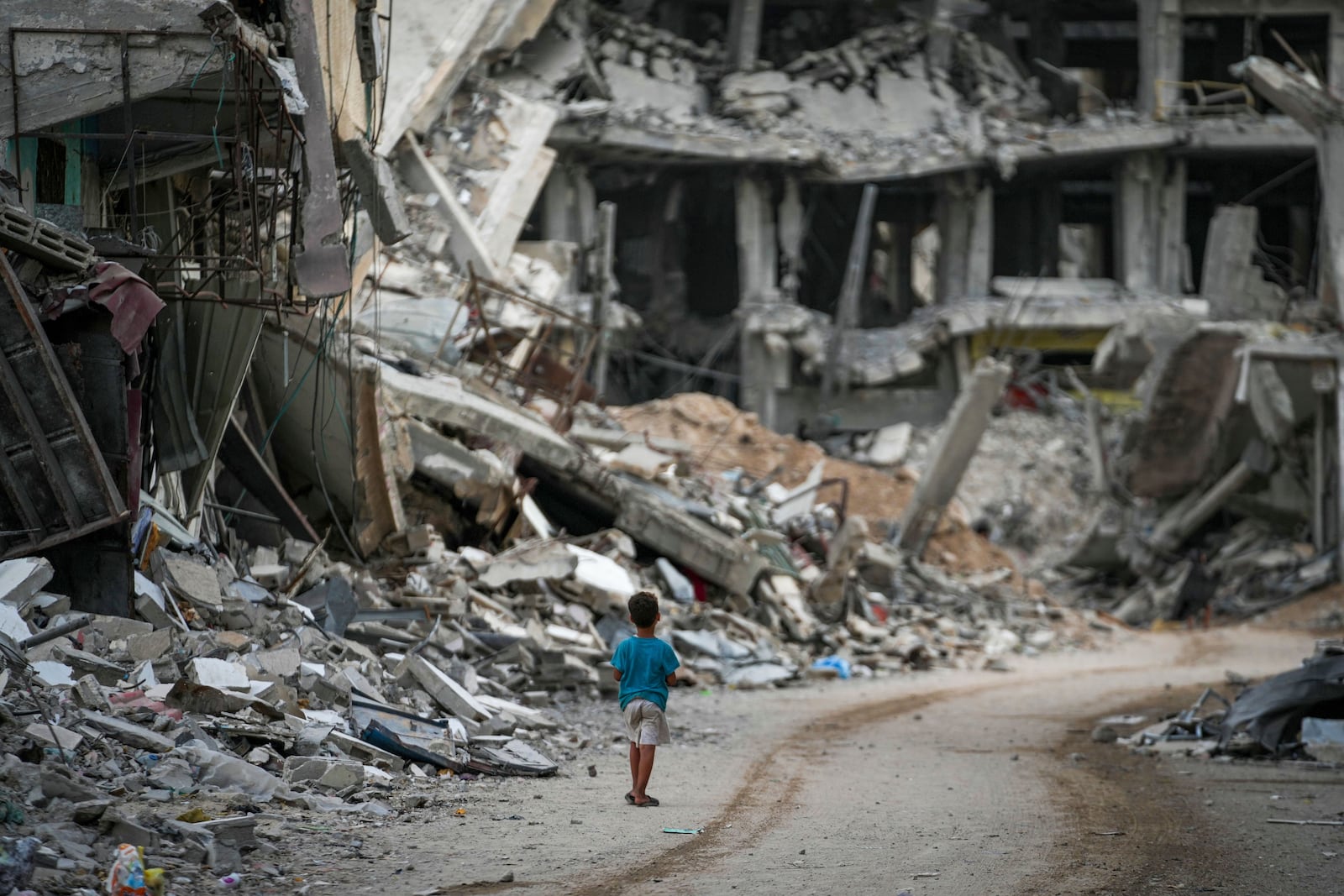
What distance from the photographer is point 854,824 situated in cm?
709

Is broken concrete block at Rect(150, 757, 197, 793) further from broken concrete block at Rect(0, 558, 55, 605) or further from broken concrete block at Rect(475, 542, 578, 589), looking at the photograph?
broken concrete block at Rect(475, 542, 578, 589)

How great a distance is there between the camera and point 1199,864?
620cm

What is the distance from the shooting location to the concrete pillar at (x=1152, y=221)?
116 feet

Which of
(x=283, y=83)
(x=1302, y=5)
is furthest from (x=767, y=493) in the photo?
(x=1302, y=5)

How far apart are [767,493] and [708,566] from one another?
5.76m

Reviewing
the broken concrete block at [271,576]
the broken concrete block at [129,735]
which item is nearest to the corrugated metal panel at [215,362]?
the broken concrete block at [271,576]

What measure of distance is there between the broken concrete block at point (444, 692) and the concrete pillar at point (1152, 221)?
2895cm

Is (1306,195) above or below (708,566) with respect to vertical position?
above

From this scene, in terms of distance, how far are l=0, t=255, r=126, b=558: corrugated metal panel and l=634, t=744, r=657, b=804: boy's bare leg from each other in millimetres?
2855

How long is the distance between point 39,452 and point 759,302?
1071 inches

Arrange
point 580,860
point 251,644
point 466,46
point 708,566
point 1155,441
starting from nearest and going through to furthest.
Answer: point 580,860 < point 251,644 < point 708,566 < point 466,46 < point 1155,441

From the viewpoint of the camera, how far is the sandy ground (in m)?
5.63

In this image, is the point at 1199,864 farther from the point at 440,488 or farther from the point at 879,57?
the point at 879,57

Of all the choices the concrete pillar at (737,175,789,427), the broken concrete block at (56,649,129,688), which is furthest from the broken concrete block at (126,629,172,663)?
the concrete pillar at (737,175,789,427)
